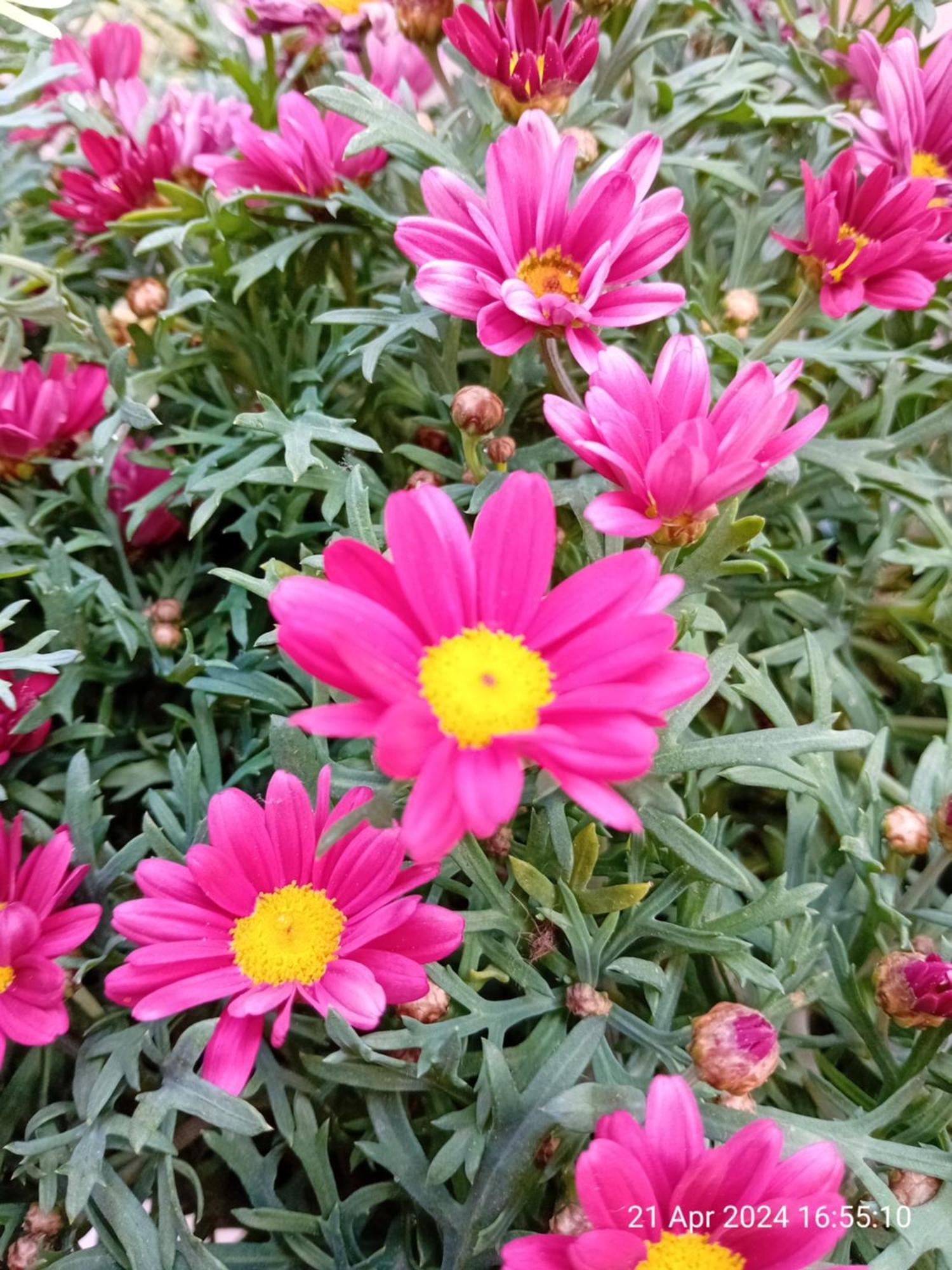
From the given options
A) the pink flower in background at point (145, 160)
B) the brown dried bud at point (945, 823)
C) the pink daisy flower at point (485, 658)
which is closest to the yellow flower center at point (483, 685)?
the pink daisy flower at point (485, 658)

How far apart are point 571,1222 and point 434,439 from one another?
0.45 metres

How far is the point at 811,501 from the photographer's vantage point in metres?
0.67

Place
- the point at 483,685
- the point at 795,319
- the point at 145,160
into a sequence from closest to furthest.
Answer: the point at 483,685, the point at 795,319, the point at 145,160

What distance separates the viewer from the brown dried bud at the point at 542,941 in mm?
439

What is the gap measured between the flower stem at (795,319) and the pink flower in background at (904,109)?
0.10 meters

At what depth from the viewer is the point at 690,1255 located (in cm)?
35

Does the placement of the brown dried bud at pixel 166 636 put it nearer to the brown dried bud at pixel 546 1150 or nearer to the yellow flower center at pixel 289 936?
the yellow flower center at pixel 289 936

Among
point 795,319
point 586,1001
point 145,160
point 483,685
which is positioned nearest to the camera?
point 483,685

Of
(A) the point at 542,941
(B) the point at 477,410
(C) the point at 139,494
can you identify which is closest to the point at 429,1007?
(A) the point at 542,941

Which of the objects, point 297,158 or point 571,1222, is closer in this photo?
point 571,1222

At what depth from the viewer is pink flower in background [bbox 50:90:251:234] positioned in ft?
2.13

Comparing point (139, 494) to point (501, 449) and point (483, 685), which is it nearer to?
point (501, 449)

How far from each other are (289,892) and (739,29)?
68cm

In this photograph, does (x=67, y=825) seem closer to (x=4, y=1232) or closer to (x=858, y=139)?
(x=4, y=1232)
